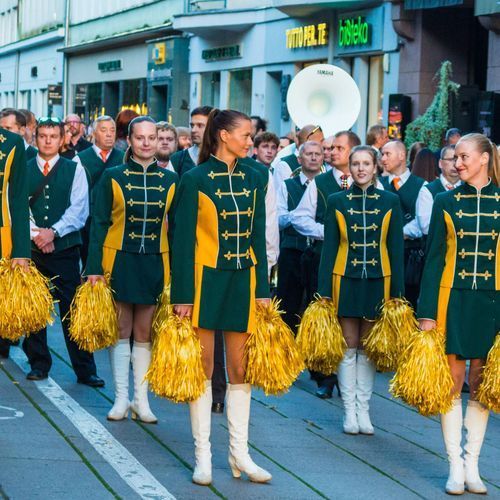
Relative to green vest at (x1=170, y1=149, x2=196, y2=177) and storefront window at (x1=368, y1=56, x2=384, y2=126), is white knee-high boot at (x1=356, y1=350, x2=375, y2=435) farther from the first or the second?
storefront window at (x1=368, y1=56, x2=384, y2=126)

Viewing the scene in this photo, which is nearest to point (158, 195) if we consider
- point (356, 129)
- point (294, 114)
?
point (294, 114)

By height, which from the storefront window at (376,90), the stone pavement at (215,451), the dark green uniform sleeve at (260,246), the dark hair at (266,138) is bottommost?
the stone pavement at (215,451)

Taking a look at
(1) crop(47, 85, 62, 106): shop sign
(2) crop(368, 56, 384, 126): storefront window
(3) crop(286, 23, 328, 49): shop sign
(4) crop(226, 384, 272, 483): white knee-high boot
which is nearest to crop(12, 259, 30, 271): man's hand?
(4) crop(226, 384, 272, 483): white knee-high boot

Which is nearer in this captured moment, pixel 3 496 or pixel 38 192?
pixel 3 496

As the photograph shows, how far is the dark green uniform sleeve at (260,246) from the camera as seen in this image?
7.96m

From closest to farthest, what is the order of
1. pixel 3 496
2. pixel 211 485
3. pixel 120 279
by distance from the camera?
pixel 3 496 < pixel 211 485 < pixel 120 279

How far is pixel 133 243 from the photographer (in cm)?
948

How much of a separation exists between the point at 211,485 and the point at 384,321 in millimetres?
2199

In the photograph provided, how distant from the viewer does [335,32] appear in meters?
29.4

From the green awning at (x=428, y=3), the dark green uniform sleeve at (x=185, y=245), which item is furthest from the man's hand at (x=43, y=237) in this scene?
Answer: the green awning at (x=428, y=3)

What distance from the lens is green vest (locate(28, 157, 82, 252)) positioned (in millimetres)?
10953

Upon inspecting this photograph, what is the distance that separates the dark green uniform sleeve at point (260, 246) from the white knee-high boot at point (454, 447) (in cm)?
118

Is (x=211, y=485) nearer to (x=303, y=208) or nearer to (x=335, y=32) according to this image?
(x=303, y=208)

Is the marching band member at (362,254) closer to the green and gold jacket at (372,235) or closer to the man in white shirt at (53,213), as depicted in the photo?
the green and gold jacket at (372,235)
